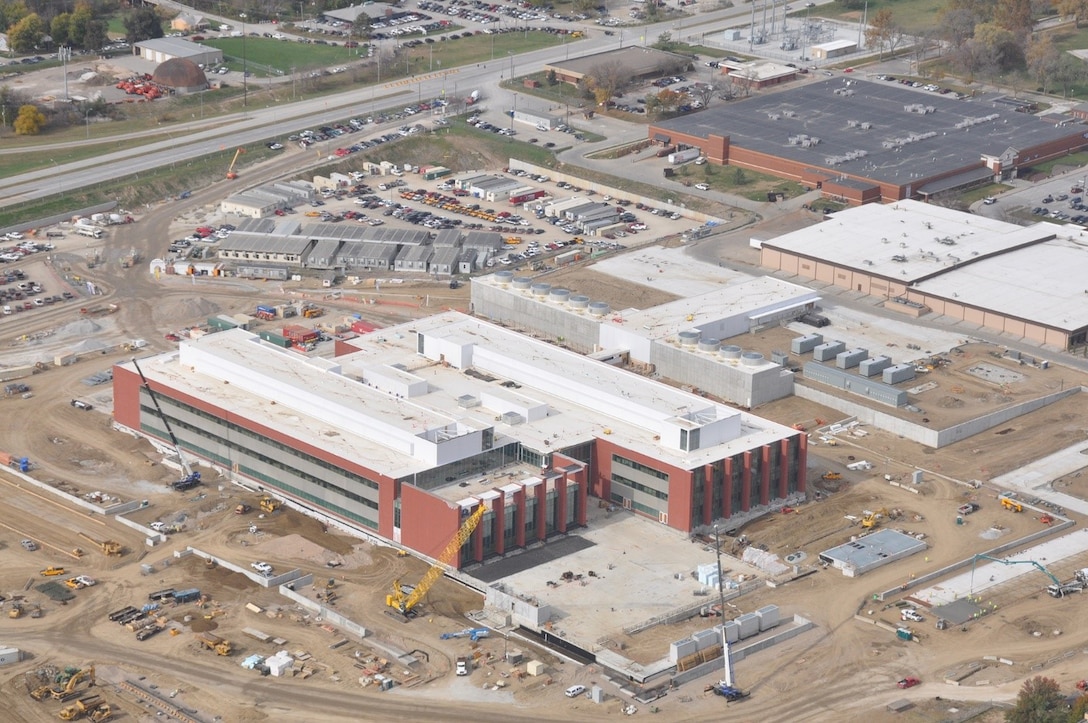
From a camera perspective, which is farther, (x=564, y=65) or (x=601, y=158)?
(x=564, y=65)

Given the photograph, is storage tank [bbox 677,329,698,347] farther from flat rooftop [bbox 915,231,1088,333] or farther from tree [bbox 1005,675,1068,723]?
tree [bbox 1005,675,1068,723]

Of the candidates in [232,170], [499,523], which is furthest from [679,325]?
[232,170]

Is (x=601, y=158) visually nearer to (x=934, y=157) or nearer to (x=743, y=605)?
(x=934, y=157)

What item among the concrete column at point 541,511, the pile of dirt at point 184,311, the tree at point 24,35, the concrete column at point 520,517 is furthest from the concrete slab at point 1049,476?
the tree at point 24,35

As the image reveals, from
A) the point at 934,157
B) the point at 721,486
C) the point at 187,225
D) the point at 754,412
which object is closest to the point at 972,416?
the point at 754,412

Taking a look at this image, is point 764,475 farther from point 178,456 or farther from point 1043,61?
point 1043,61

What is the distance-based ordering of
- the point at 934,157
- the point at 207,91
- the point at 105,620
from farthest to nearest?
the point at 207,91, the point at 934,157, the point at 105,620

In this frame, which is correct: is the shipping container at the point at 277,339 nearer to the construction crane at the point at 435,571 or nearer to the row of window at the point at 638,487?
the row of window at the point at 638,487
